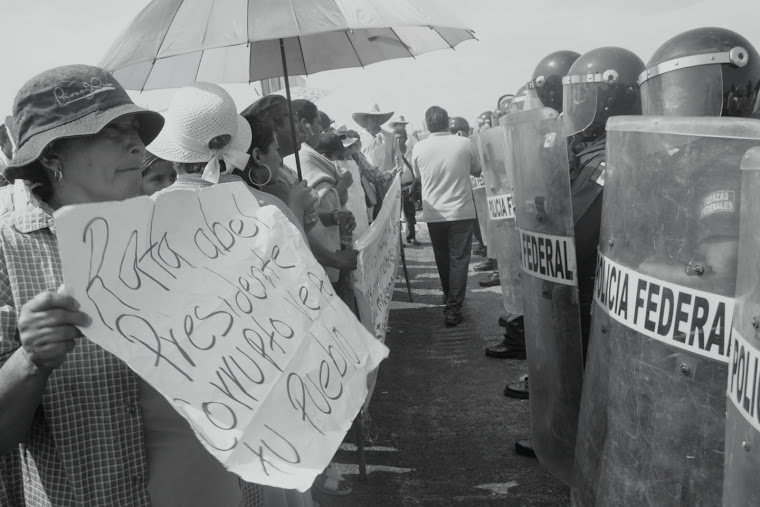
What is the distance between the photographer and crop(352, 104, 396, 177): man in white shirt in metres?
10.8

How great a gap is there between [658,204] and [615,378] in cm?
58

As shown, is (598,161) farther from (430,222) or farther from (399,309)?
(399,309)

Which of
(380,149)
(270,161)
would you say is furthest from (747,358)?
(380,149)

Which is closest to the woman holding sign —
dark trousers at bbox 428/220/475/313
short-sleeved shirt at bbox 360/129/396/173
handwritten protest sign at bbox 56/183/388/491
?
handwritten protest sign at bbox 56/183/388/491

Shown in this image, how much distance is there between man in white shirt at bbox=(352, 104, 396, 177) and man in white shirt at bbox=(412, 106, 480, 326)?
2.81 meters

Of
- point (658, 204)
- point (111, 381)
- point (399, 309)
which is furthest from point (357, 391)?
point (399, 309)

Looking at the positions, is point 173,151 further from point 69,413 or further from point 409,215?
point 409,215

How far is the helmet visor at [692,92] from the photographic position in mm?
2512

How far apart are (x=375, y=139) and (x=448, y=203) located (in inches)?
148

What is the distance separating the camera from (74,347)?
1.47 m

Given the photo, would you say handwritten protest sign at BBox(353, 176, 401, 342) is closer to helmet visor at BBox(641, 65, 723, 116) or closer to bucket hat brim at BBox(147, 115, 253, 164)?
bucket hat brim at BBox(147, 115, 253, 164)

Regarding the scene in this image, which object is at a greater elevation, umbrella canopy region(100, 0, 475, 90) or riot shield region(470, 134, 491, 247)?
umbrella canopy region(100, 0, 475, 90)

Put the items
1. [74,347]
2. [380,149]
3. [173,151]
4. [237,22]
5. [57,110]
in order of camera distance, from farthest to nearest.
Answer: [380,149] < [237,22] < [173,151] < [57,110] < [74,347]

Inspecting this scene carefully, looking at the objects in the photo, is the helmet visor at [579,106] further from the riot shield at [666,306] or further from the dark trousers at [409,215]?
the dark trousers at [409,215]
